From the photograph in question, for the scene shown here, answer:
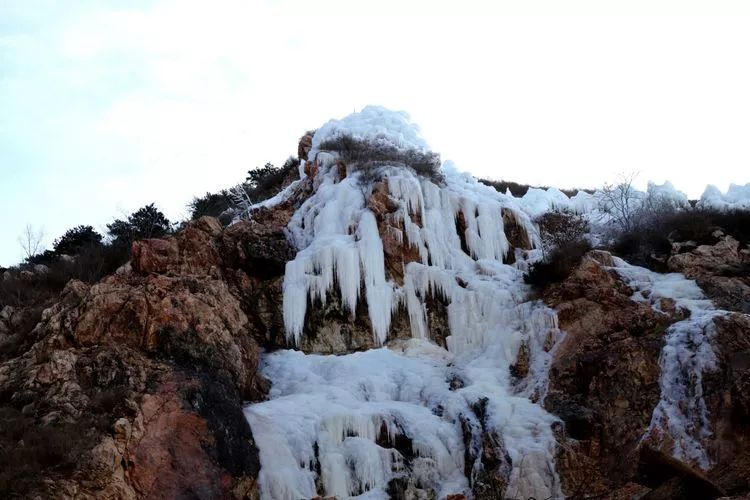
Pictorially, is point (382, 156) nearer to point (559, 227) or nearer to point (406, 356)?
point (559, 227)

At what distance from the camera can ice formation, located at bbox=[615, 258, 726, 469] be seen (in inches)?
399

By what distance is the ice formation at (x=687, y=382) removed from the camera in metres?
10.1

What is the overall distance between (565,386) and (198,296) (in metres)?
7.34

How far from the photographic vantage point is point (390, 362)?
14211 mm

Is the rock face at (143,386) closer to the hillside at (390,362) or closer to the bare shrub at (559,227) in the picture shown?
the hillside at (390,362)

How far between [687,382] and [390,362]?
597cm

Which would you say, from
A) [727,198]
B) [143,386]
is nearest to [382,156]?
[727,198]

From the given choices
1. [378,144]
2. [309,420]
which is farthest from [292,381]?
[378,144]

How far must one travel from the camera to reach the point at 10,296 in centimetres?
1451

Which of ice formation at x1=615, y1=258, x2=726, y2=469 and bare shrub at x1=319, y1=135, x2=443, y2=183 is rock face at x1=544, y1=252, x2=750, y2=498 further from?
A: bare shrub at x1=319, y1=135, x2=443, y2=183

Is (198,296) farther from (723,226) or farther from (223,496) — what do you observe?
(723,226)

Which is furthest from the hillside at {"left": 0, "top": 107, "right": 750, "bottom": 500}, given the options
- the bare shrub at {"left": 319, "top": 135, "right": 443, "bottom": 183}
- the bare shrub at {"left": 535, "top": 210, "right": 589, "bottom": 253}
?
the bare shrub at {"left": 535, "top": 210, "right": 589, "bottom": 253}

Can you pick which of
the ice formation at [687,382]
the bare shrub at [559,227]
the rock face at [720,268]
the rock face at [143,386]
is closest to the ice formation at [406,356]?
the rock face at [143,386]

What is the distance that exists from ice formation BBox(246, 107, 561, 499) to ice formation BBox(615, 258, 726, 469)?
6.36 feet
